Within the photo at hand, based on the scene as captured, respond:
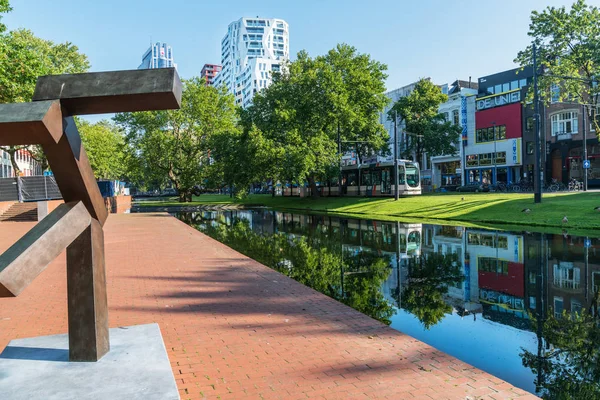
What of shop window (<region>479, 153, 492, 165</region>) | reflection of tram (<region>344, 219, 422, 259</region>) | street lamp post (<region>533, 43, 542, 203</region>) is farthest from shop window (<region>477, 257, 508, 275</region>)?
shop window (<region>479, 153, 492, 165</region>)

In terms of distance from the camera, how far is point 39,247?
364 centimetres

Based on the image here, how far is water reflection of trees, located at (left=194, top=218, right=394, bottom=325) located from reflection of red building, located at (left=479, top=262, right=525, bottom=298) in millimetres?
2092

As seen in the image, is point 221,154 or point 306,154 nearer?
point 306,154

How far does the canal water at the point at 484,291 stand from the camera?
5273mm

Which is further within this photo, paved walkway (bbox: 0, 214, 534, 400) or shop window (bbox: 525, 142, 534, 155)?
shop window (bbox: 525, 142, 534, 155)

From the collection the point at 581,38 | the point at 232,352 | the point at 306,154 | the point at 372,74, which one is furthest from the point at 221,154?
the point at 232,352

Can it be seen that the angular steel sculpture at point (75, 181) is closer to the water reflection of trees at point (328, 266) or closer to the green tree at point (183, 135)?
the water reflection of trees at point (328, 266)

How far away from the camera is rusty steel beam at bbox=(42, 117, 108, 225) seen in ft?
A: 13.1

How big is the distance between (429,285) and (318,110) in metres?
34.2

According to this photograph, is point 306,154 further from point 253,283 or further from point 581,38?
point 253,283

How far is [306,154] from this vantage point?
38.6m

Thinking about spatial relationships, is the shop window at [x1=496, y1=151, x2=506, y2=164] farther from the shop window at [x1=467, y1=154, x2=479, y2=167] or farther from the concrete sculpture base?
the concrete sculpture base

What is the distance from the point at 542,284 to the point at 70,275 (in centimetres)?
848

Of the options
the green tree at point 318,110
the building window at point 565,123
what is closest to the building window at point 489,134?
the building window at point 565,123
